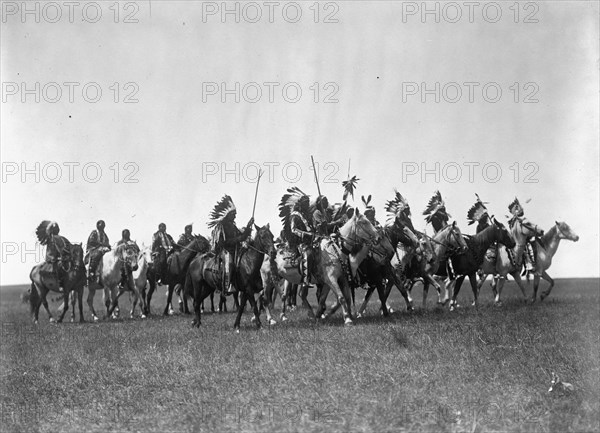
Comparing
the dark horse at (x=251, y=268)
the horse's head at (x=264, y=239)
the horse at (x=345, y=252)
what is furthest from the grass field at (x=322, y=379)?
the horse's head at (x=264, y=239)

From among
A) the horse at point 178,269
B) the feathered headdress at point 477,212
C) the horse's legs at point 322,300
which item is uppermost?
the feathered headdress at point 477,212

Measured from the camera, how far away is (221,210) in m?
16.5

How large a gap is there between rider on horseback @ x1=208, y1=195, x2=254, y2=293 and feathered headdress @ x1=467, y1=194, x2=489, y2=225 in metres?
8.06

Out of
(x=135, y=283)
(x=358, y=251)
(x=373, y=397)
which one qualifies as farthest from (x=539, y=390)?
(x=135, y=283)

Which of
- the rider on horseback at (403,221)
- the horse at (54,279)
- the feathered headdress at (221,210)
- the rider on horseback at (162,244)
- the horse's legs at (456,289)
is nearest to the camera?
the feathered headdress at (221,210)

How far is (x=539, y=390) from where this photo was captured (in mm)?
9195

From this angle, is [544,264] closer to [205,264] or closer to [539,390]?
[205,264]

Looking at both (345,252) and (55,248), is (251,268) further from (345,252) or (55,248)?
(55,248)

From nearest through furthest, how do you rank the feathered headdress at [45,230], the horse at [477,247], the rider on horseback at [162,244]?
the horse at [477,247] → the feathered headdress at [45,230] → the rider on horseback at [162,244]

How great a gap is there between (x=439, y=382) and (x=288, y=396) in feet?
6.75

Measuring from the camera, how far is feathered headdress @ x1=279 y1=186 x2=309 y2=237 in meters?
16.8

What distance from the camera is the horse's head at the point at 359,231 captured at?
16.7m

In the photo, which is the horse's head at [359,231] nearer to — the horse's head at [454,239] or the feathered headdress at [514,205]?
the horse's head at [454,239]

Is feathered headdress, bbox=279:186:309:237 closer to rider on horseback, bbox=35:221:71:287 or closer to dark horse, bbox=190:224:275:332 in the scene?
dark horse, bbox=190:224:275:332
